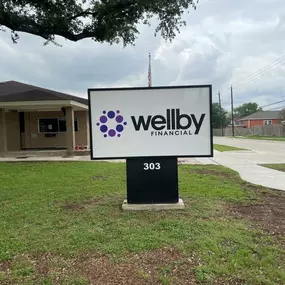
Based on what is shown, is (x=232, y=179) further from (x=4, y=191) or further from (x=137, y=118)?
(x=4, y=191)

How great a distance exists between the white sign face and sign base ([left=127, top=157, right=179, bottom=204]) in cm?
16

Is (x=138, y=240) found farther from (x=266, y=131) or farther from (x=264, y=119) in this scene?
(x=264, y=119)

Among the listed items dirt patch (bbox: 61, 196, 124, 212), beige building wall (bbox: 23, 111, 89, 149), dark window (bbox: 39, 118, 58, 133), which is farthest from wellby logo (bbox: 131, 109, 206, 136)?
dark window (bbox: 39, 118, 58, 133)

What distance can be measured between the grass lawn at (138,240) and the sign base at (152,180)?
0.43m

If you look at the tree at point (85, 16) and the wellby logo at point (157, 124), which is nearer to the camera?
the wellby logo at point (157, 124)

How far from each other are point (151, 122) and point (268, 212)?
8.47 ft

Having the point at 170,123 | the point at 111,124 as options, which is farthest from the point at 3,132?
the point at 170,123

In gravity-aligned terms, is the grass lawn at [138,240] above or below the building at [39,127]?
below

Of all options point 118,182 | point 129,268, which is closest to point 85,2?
point 118,182

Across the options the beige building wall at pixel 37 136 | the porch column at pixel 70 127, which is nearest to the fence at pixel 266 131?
the beige building wall at pixel 37 136

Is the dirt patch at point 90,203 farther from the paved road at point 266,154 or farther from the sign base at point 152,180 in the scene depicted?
the paved road at point 266,154

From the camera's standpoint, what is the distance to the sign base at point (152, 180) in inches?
230

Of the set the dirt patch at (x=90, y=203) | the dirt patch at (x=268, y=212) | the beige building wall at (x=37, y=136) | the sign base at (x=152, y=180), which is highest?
the beige building wall at (x=37, y=136)

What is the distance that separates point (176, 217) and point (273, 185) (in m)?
4.21
